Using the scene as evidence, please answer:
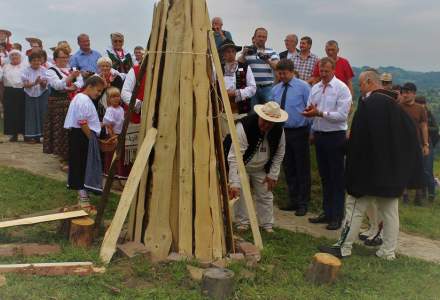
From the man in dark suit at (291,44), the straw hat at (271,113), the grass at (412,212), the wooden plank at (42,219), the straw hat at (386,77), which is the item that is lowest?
the grass at (412,212)

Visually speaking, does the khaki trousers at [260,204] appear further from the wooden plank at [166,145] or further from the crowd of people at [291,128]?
the wooden plank at [166,145]

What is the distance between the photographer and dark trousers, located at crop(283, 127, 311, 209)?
25.1ft

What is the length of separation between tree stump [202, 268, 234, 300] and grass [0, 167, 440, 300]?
88 mm

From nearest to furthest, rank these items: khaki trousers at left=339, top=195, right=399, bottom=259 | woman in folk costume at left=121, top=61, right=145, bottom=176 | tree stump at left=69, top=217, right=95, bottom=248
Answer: tree stump at left=69, top=217, right=95, bottom=248, khaki trousers at left=339, top=195, right=399, bottom=259, woman in folk costume at left=121, top=61, right=145, bottom=176

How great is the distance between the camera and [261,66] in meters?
8.55

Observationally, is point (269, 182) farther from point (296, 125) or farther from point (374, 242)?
point (374, 242)

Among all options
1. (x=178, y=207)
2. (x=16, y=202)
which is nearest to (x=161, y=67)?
(x=178, y=207)

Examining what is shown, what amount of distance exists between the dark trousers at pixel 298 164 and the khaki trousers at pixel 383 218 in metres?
1.73

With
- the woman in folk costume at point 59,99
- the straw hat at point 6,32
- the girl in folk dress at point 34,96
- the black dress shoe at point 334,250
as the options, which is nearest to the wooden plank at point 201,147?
the black dress shoe at point 334,250

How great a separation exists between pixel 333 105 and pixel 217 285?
344 centimetres

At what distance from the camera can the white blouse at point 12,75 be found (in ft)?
36.6

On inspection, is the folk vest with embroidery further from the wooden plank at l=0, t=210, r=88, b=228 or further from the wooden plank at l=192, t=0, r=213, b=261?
the wooden plank at l=0, t=210, r=88, b=228

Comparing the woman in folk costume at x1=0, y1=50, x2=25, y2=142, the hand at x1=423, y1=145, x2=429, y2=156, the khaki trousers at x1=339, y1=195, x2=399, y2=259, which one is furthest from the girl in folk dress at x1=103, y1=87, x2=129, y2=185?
the hand at x1=423, y1=145, x2=429, y2=156

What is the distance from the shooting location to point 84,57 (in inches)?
378
